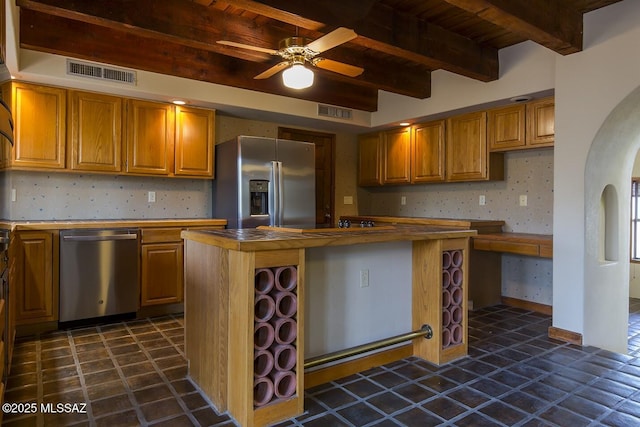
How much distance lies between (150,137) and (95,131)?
0.49m

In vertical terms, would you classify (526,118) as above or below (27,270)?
above

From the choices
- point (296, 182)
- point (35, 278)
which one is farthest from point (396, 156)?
point (35, 278)

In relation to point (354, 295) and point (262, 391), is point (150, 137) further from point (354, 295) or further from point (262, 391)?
point (262, 391)

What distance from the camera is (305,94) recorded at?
4762 mm

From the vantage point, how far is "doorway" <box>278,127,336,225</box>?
572 centimetres

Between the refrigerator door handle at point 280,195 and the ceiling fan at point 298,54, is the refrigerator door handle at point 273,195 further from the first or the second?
the ceiling fan at point 298,54

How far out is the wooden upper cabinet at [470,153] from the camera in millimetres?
4324

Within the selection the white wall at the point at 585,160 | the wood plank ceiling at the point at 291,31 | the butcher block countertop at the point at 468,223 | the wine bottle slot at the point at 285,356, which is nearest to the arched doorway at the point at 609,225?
the white wall at the point at 585,160

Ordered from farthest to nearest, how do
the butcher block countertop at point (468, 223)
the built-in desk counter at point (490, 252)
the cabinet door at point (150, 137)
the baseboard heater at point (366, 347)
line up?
the butcher block countertop at point (468, 223) < the cabinet door at point (150, 137) < the built-in desk counter at point (490, 252) < the baseboard heater at point (366, 347)

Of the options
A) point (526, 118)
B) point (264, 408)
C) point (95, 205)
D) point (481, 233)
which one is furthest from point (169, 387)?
point (526, 118)

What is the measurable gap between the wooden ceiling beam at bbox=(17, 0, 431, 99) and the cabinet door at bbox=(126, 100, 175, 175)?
0.98 meters

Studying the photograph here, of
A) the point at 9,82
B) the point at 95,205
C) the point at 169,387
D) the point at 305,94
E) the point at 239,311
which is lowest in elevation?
the point at 169,387

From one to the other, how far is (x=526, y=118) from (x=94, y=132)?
13.7 ft

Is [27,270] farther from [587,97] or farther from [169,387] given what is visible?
[587,97]
